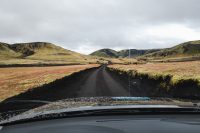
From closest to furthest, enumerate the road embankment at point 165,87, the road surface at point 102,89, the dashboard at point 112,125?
the dashboard at point 112,125 → the road embankment at point 165,87 → the road surface at point 102,89

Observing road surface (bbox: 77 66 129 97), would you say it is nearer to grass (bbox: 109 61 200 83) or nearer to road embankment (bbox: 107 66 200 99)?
road embankment (bbox: 107 66 200 99)

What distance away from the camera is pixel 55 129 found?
3070mm

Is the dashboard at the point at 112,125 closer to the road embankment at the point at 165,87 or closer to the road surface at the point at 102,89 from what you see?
the road embankment at the point at 165,87

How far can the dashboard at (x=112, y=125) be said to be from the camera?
3047mm

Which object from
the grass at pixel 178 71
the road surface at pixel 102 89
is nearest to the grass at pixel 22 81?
the road surface at pixel 102 89

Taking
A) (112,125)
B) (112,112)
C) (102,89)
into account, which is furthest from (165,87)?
(112,125)

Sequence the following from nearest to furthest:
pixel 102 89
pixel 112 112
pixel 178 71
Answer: pixel 112 112
pixel 102 89
pixel 178 71

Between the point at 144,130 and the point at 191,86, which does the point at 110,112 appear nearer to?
the point at 144,130

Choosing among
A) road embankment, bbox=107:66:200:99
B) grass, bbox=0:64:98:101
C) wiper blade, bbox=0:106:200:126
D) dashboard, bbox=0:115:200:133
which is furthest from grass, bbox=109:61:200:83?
dashboard, bbox=0:115:200:133

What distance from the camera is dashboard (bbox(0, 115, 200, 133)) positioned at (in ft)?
10.00

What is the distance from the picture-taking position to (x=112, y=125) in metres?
3.10

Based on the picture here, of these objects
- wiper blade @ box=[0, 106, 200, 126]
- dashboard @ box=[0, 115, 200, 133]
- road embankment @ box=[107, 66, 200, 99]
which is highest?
wiper blade @ box=[0, 106, 200, 126]

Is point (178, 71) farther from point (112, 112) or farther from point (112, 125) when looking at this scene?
point (112, 125)

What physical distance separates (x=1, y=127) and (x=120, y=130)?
2.85ft
